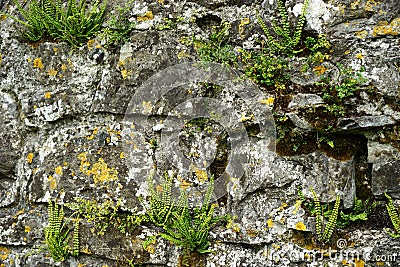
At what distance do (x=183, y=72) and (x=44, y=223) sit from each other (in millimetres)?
1091

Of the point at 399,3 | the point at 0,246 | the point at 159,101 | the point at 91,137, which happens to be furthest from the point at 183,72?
the point at 0,246

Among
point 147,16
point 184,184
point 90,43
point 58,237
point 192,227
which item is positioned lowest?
point 58,237

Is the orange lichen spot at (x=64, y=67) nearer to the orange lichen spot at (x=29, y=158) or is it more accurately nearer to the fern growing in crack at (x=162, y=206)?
the orange lichen spot at (x=29, y=158)

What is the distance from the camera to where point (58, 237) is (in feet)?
8.35

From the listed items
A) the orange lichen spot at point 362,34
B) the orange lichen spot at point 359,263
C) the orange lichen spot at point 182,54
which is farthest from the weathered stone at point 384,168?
the orange lichen spot at point 182,54

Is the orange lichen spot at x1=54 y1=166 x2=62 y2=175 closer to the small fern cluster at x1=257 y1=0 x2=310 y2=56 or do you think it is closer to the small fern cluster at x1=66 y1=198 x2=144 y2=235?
the small fern cluster at x1=66 y1=198 x2=144 y2=235

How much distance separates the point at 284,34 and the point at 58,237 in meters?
1.54

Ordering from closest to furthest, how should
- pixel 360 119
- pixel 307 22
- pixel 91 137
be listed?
1. pixel 360 119
2. pixel 307 22
3. pixel 91 137

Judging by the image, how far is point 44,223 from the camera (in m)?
2.61

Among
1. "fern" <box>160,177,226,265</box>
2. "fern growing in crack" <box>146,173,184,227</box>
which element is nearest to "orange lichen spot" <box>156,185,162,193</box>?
"fern growing in crack" <box>146,173,184,227</box>

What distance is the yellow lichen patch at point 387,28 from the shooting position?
7.34ft

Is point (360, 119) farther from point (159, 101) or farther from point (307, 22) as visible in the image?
point (159, 101)

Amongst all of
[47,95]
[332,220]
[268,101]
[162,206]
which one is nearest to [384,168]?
[332,220]

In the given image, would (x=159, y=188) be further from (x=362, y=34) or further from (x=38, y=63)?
(x=362, y=34)
